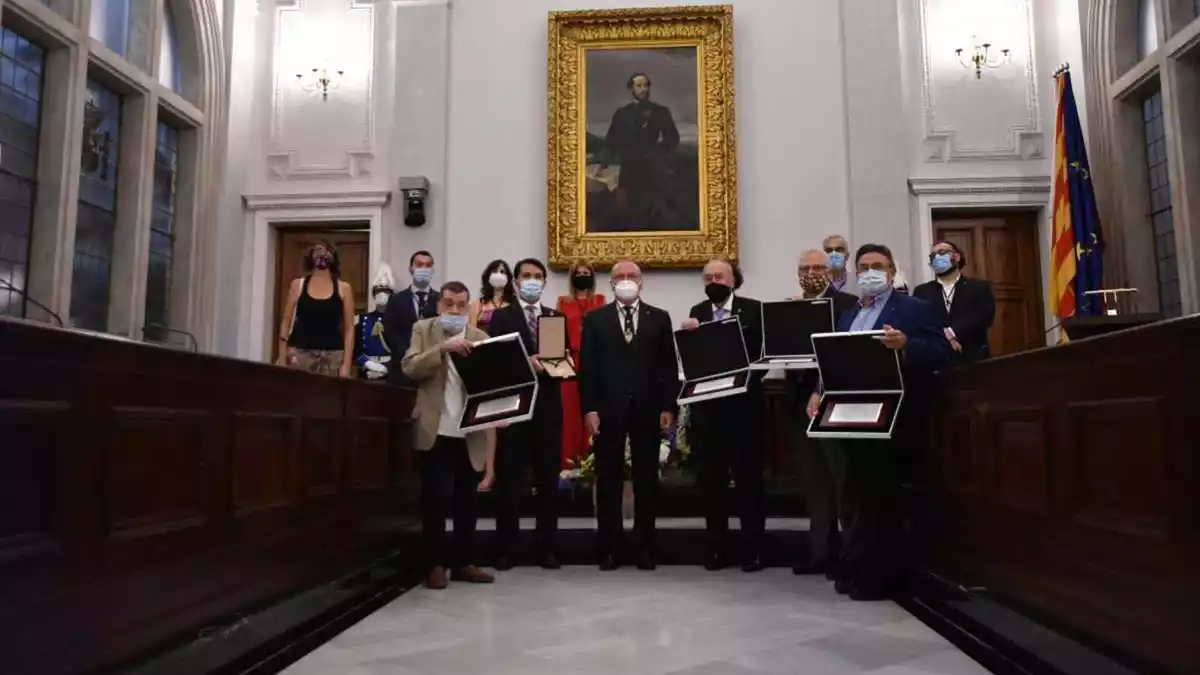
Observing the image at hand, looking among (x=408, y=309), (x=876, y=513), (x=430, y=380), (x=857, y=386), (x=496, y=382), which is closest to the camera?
(x=857, y=386)

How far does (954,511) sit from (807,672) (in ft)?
3.33

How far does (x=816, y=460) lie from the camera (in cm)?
386

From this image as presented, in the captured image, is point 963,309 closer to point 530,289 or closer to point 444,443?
point 530,289

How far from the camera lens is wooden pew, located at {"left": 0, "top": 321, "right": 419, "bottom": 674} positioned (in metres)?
1.66

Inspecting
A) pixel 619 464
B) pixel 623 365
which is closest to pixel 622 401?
pixel 623 365

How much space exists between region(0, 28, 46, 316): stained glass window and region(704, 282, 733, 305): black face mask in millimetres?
3904

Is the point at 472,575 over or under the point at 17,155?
under

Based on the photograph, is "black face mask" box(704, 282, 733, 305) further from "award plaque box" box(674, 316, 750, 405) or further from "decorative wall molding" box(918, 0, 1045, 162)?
"decorative wall molding" box(918, 0, 1045, 162)

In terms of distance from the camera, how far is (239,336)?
7.11m

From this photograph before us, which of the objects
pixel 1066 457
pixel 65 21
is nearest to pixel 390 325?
pixel 65 21

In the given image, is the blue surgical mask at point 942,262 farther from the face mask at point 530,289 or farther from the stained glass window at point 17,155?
the stained glass window at point 17,155

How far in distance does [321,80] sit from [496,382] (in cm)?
467

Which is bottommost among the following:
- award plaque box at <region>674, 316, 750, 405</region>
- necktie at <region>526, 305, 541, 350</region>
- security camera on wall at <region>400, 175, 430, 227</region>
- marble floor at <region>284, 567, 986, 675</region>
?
marble floor at <region>284, 567, 986, 675</region>

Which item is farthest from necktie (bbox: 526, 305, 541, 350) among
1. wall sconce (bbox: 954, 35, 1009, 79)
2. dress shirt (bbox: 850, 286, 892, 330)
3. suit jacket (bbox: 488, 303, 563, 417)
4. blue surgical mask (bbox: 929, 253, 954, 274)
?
wall sconce (bbox: 954, 35, 1009, 79)
